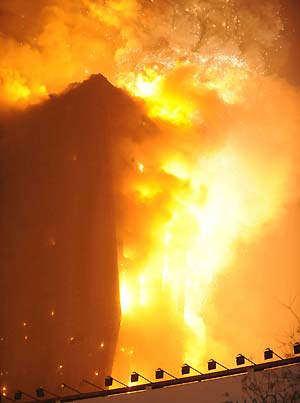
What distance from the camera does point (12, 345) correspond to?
17.3 m

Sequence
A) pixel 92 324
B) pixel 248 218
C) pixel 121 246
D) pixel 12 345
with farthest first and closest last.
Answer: pixel 248 218
pixel 121 246
pixel 92 324
pixel 12 345

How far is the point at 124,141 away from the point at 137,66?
12.4ft

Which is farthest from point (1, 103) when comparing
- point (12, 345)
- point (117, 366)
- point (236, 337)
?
point (236, 337)

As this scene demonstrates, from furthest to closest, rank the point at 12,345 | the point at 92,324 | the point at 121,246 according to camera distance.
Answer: the point at 121,246
the point at 92,324
the point at 12,345

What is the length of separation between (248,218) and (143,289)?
344 inches

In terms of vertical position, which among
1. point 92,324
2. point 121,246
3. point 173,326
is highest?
point 121,246

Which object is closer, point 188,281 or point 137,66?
point 137,66

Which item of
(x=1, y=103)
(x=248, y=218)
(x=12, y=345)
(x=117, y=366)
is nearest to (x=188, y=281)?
(x=248, y=218)

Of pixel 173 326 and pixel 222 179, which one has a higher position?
pixel 222 179

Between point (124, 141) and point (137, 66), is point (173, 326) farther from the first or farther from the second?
point (137, 66)

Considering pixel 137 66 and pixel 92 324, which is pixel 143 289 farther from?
pixel 137 66

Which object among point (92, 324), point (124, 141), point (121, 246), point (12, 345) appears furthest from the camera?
point (124, 141)

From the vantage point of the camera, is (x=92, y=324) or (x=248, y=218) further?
(x=248, y=218)

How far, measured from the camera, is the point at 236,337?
2803 cm
